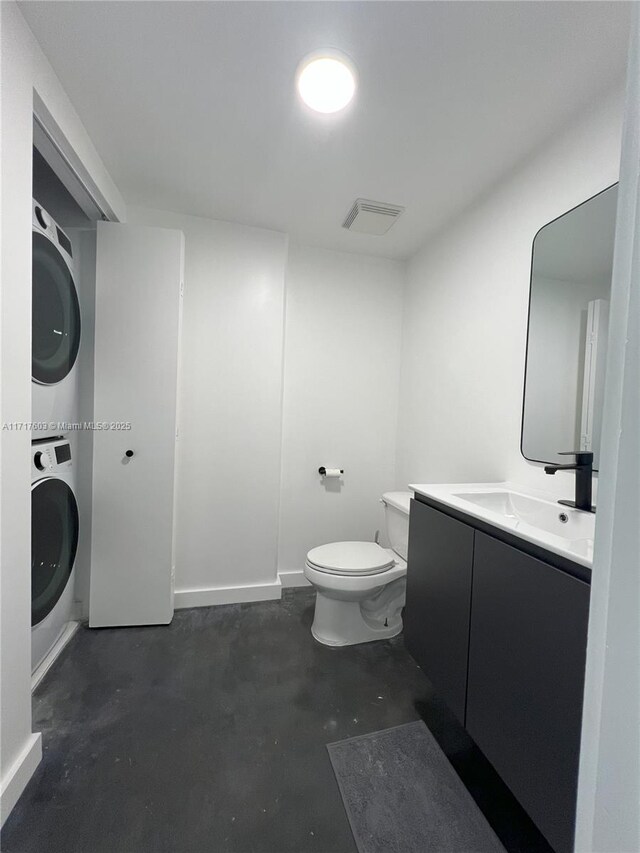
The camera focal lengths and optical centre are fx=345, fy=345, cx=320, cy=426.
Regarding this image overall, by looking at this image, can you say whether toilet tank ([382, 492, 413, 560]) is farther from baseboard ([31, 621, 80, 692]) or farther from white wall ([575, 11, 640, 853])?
baseboard ([31, 621, 80, 692])

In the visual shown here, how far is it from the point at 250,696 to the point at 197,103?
2366 mm

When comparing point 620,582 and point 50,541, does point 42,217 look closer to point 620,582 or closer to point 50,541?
point 50,541

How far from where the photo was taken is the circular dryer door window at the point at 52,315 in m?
1.36

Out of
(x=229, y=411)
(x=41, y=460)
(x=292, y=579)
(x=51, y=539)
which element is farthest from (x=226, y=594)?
(x=41, y=460)

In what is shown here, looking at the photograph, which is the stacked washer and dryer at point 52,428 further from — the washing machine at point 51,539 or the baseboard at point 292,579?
the baseboard at point 292,579

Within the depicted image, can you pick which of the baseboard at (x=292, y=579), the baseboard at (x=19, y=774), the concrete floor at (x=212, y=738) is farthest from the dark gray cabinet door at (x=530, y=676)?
the baseboard at (x=292, y=579)

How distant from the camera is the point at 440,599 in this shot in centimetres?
123

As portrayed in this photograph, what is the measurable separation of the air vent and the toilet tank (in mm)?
1582

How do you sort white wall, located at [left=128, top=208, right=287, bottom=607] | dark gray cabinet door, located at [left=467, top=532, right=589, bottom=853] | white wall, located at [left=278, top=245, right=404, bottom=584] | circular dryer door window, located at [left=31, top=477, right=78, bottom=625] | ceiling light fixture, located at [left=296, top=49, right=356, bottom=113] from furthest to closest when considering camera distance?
white wall, located at [left=278, top=245, right=404, bottom=584]
white wall, located at [left=128, top=208, right=287, bottom=607]
circular dryer door window, located at [left=31, top=477, right=78, bottom=625]
ceiling light fixture, located at [left=296, top=49, right=356, bottom=113]
dark gray cabinet door, located at [left=467, top=532, right=589, bottom=853]

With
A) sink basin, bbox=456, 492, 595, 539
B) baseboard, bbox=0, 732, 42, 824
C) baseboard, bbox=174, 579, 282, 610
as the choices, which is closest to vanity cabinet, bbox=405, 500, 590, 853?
sink basin, bbox=456, 492, 595, 539

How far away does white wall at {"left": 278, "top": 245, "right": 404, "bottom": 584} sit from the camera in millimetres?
2383

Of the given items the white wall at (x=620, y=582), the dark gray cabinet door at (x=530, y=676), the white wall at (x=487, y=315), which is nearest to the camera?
the white wall at (x=620, y=582)

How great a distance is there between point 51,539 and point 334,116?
2111mm

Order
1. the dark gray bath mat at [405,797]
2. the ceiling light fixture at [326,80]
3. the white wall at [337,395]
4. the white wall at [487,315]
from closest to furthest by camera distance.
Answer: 1. the dark gray bath mat at [405,797]
2. the ceiling light fixture at [326,80]
3. the white wall at [487,315]
4. the white wall at [337,395]
